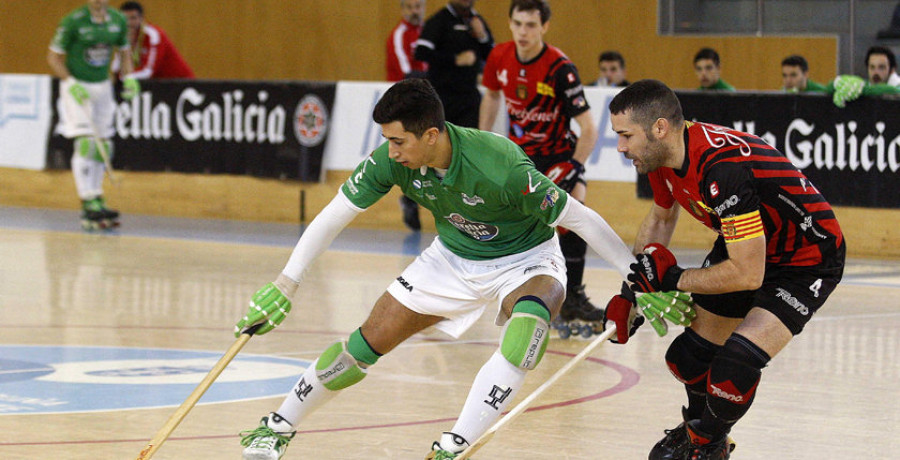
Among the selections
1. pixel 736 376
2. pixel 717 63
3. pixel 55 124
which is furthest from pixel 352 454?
pixel 55 124

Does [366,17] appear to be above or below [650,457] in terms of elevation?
above

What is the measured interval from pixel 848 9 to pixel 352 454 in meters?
12.5

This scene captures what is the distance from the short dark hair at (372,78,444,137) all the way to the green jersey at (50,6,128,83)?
10.00 metres

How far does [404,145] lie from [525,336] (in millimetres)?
880

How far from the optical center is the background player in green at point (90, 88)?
15172mm

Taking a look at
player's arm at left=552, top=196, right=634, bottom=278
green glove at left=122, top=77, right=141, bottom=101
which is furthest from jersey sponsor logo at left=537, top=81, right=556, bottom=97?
green glove at left=122, top=77, right=141, bottom=101

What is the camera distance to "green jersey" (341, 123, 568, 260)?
597 centimetres

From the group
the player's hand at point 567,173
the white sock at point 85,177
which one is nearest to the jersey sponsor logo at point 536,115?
the player's hand at point 567,173

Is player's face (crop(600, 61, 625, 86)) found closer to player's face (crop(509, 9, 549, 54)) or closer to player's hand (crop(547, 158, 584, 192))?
player's face (crop(509, 9, 549, 54))

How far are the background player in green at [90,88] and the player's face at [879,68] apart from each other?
7.56m

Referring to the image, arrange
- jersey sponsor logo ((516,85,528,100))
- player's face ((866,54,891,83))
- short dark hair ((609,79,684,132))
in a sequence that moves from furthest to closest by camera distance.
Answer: player's face ((866,54,891,83)) → jersey sponsor logo ((516,85,528,100)) → short dark hair ((609,79,684,132))

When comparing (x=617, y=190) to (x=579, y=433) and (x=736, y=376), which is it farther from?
(x=736, y=376)

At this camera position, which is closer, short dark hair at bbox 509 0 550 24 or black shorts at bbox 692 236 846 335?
black shorts at bbox 692 236 846 335

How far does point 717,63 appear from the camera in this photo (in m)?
14.6
